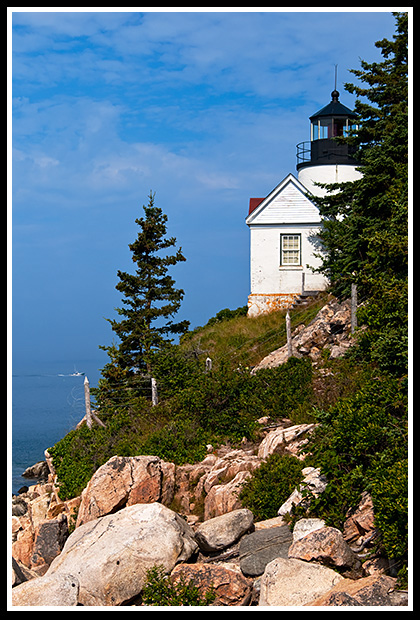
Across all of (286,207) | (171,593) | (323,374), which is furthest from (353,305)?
(171,593)


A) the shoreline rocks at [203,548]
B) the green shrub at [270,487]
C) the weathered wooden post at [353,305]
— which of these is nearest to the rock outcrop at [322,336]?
the weathered wooden post at [353,305]

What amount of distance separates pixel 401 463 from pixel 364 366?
20.2 ft

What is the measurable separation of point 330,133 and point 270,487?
23.4m

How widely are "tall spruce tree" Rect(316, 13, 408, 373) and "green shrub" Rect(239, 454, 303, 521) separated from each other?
2.60 meters

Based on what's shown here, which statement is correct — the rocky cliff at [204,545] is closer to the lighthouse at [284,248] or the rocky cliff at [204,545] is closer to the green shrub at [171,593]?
the green shrub at [171,593]

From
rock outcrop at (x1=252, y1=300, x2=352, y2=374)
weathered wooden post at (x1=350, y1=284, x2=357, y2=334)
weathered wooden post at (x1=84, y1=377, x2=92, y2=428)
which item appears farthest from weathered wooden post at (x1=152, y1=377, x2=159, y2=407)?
weathered wooden post at (x1=350, y1=284, x2=357, y2=334)

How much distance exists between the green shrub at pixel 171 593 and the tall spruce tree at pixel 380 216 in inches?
181

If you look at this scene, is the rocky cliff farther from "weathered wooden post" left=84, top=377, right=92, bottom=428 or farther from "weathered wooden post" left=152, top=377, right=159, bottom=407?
"weathered wooden post" left=152, top=377, right=159, bottom=407

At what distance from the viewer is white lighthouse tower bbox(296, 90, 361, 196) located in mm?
29156

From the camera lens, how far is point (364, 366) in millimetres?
13984

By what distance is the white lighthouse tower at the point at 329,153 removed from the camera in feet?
95.7
